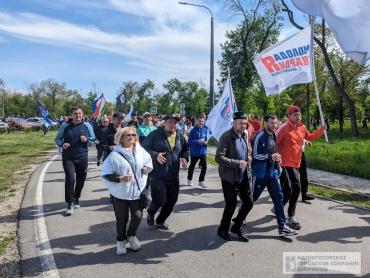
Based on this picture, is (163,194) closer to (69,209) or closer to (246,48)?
(69,209)

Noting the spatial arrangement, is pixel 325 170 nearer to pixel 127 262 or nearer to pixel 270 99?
pixel 127 262

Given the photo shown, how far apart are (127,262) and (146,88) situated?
78026 millimetres

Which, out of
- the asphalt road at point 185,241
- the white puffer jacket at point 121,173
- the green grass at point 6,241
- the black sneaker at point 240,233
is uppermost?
the white puffer jacket at point 121,173

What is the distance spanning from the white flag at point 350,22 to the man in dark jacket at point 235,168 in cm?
168

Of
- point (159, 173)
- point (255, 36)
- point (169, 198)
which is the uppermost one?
point (255, 36)

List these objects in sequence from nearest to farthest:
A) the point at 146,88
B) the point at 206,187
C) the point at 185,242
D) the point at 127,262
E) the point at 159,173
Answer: the point at 127,262
the point at 185,242
the point at 159,173
the point at 206,187
the point at 146,88

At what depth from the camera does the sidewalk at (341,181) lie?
34.0ft

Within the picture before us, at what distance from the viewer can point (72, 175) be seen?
25.2 ft

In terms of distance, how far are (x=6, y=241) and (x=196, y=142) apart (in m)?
5.61

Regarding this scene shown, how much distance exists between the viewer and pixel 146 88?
8212 cm

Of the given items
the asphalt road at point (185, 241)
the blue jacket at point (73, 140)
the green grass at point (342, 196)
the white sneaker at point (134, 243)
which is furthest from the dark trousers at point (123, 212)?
the green grass at point (342, 196)

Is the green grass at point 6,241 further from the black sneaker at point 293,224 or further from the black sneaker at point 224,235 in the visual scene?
the black sneaker at point 293,224

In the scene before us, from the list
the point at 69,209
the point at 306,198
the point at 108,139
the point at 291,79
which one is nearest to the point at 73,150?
the point at 69,209

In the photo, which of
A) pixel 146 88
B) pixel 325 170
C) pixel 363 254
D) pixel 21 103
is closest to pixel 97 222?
pixel 363 254
